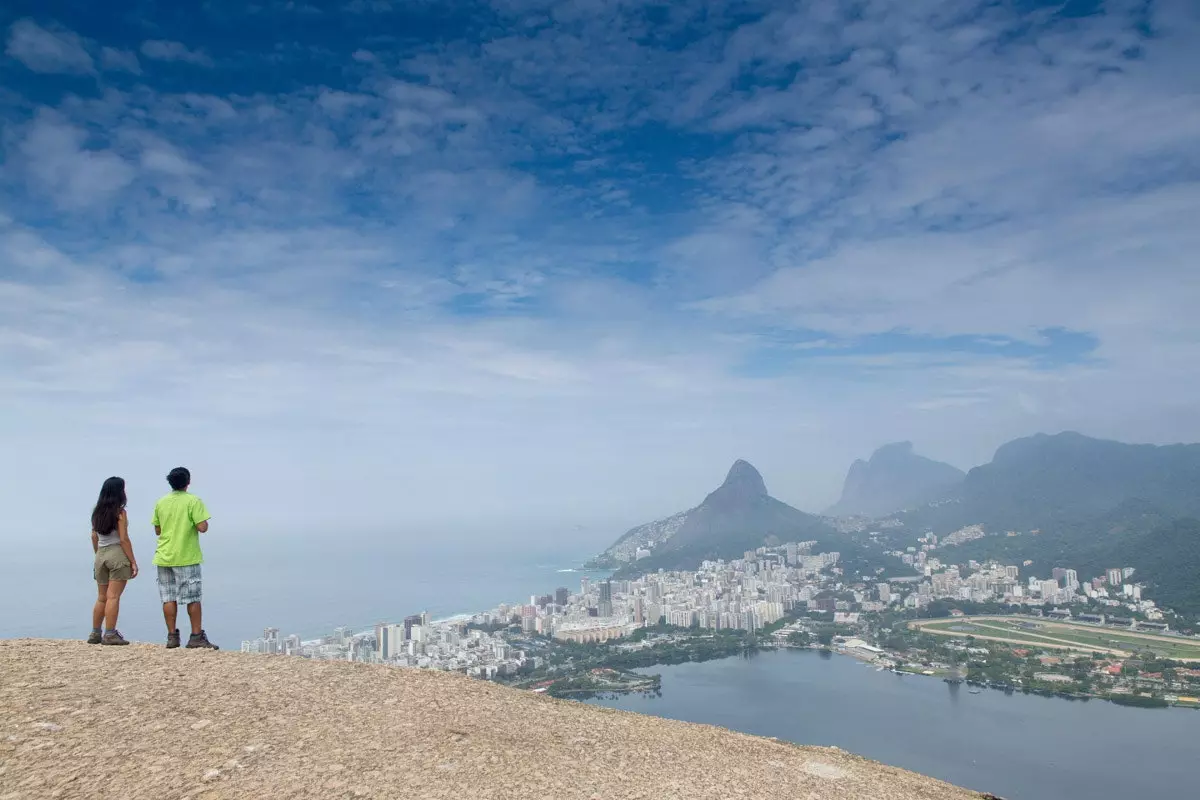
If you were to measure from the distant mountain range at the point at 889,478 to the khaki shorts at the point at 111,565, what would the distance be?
138 metres

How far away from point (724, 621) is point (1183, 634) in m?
22.4

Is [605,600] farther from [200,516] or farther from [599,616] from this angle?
[200,516]

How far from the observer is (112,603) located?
6.07 metres

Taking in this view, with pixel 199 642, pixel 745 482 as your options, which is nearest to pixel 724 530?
pixel 745 482

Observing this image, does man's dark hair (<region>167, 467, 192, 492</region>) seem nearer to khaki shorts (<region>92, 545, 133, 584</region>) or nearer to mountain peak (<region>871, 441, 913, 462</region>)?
khaki shorts (<region>92, 545, 133, 584</region>)

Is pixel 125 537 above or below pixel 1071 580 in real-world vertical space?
above

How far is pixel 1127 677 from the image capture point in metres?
25.8

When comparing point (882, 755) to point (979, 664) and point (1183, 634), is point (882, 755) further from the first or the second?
point (1183, 634)

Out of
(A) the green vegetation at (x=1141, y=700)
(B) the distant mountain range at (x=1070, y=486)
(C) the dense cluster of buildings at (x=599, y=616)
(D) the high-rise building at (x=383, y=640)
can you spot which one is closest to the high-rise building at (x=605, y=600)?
(C) the dense cluster of buildings at (x=599, y=616)

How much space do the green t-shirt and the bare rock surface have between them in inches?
32.0

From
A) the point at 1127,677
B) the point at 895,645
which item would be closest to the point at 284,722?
the point at 1127,677

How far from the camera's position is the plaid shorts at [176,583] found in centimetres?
610

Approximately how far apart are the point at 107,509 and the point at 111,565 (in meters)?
0.50

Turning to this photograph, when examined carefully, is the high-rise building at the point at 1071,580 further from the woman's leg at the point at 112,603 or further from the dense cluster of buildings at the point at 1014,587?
the woman's leg at the point at 112,603
